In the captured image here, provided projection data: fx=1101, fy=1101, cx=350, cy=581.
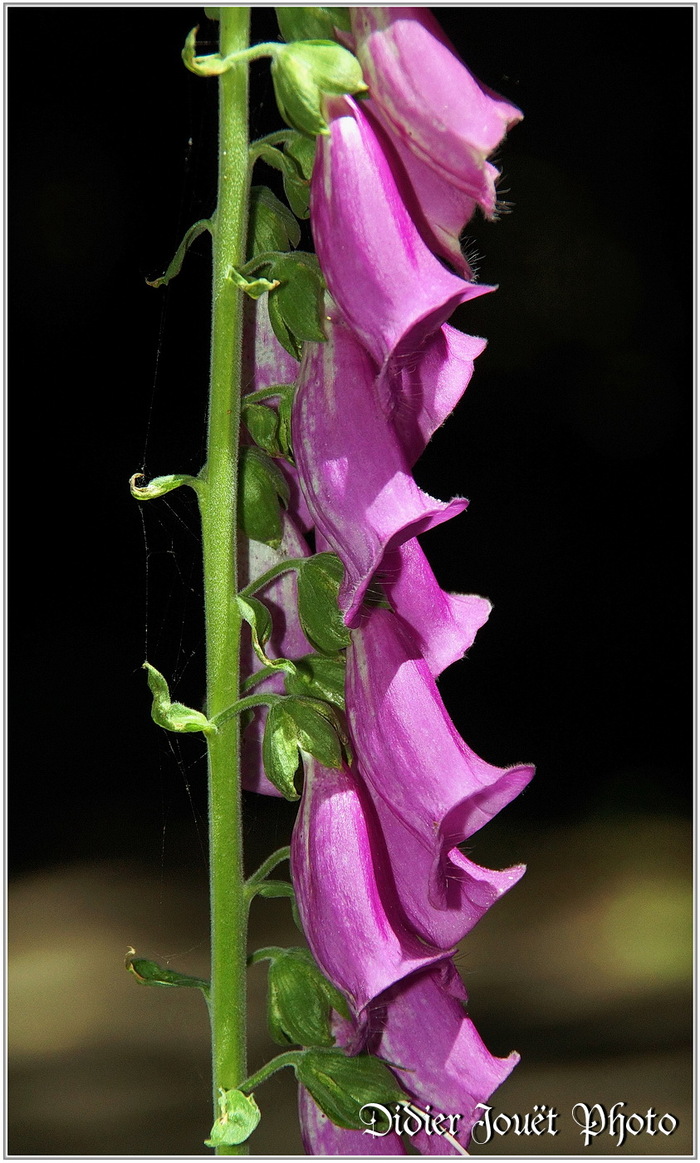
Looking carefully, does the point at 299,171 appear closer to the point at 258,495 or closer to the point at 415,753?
the point at 258,495

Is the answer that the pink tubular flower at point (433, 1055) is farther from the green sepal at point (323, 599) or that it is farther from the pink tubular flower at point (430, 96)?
the pink tubular flower at point (430, 96)

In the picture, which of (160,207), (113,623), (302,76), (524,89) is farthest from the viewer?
(113,623)

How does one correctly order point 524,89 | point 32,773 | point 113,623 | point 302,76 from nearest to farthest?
1. point 302,76
2. point 524,89
3. point 32,773
4. point 113,623

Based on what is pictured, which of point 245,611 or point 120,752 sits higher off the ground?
point 245,611

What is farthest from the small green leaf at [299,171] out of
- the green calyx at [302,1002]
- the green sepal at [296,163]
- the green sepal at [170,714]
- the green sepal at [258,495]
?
the green calyx at [302,1002]

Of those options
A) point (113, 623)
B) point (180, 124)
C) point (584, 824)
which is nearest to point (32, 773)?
point (113, 623)

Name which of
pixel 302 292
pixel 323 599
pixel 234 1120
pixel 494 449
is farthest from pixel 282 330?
pixel 494 449

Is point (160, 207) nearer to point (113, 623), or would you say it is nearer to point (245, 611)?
point (113, 623)
